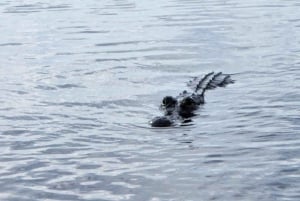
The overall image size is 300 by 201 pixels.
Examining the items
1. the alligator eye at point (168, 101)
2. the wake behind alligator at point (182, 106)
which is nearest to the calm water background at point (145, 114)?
the wake behind alligator at point (182, 106)

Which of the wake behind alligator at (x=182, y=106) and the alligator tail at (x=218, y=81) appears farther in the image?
the alligator tail at (x=218, y=81)

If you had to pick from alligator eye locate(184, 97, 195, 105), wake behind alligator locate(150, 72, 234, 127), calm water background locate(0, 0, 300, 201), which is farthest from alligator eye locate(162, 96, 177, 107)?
calm water background locate(0, 0, 300, 201)

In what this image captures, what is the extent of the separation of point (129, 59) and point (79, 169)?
10330mm

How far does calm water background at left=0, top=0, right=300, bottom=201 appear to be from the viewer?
8617 mm

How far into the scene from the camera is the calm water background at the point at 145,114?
8.62 meters

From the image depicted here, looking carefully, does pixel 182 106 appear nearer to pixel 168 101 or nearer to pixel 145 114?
pixel 168 101

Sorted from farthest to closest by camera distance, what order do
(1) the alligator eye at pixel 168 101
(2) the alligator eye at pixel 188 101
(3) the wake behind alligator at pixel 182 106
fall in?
(2) the alligator eye at pixel 188 101 < (1) the alligator eye at pixel 168 101 < (3) the wake behind alligator at pixel 182 106

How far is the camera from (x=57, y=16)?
32062 mm

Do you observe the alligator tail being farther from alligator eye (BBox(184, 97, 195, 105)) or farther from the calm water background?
alligator eye (BBox(184, 97, 195, 105))

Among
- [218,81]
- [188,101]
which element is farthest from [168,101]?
[218,81]

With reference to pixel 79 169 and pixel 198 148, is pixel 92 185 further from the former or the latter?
pixel 198 148

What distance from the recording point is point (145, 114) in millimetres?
12617

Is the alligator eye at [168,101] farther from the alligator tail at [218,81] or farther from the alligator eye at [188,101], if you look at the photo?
the alligator tail at [218,81]

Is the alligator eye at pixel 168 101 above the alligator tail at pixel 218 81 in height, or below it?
below
